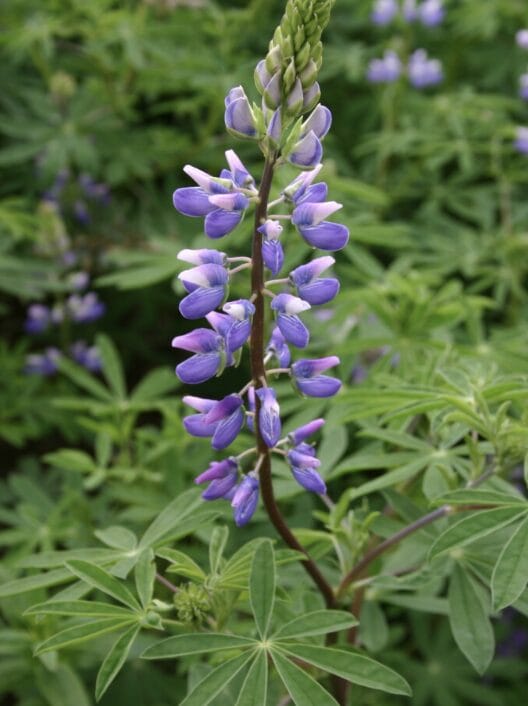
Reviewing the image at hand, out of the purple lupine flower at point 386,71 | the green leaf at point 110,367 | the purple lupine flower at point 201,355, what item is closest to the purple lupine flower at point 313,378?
the purple lupine flower at point 201,355

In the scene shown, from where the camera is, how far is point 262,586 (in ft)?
4.37

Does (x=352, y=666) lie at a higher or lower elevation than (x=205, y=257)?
lower

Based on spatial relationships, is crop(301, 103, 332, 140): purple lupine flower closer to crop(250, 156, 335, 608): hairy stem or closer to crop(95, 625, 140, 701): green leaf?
crop(250, 156, 335, 608): hairy stem

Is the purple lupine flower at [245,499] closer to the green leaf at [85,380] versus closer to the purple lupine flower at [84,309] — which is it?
the green leaf at [85,380]

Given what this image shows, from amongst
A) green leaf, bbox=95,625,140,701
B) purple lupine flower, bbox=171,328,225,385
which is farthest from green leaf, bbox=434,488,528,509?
green leaf, bbox=95,625,140,701

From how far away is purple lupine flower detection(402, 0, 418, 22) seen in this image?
11.2 ft

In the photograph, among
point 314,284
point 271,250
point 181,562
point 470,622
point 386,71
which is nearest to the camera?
point 271,250

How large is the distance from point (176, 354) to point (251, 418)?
1.86 meters

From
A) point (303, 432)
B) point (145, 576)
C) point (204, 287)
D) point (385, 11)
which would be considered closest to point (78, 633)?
point (145, 576)

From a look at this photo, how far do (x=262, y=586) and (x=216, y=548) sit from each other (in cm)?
18

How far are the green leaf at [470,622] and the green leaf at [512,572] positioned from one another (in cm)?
22

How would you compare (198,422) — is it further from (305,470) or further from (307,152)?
(307,152)

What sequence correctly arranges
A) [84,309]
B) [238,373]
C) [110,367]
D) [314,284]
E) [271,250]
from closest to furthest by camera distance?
[271,250]
[314,284]
[110,367]
[238,373]
[84,309]

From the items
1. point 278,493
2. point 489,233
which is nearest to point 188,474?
point 278,493
